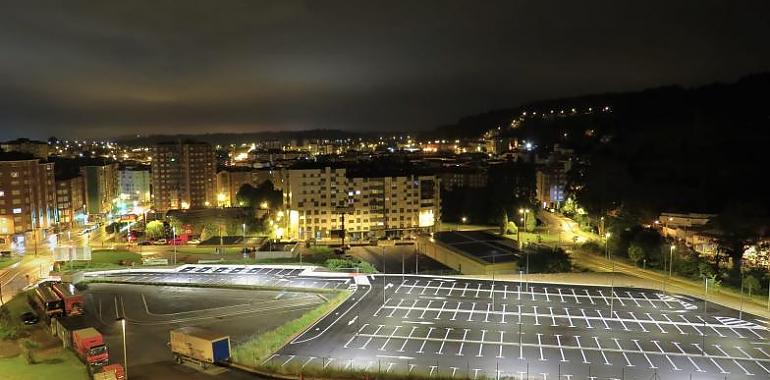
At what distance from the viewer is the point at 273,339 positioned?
1180 centimetres

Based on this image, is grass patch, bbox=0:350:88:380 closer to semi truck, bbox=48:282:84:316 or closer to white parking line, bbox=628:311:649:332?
semi truck, bbox=48:282:84:316

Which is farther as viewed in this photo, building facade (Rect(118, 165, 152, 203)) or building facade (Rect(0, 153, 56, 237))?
building facade (Rect(118, 165, 152, 203))

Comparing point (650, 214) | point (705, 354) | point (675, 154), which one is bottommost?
point (705, 354)

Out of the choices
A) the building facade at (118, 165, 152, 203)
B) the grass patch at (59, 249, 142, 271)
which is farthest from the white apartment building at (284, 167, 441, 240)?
the building facade at (118, 165, 152, 203)

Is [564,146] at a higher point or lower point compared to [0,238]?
higher

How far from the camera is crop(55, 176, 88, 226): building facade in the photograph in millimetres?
36438

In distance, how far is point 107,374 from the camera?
930cm

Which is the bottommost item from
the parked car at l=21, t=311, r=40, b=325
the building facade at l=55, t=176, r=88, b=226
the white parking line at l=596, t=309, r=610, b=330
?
the white parking line at l=596, t=309, r=610, b=330

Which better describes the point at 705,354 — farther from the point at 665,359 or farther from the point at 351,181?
the point at 351,181

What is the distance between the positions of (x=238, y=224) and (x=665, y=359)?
86.0 feet

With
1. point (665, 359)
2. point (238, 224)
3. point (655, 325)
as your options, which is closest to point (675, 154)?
point (655, 325)

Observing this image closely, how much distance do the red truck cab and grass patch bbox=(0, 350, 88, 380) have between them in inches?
8.0

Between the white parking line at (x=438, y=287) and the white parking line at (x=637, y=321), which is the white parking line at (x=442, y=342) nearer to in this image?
the white parking line at (x=438, y=287)

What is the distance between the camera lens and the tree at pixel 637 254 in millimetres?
20109
